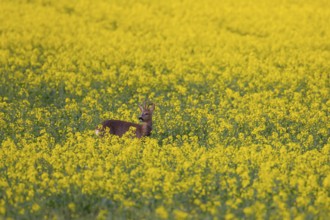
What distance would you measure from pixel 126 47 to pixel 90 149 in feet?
40.4

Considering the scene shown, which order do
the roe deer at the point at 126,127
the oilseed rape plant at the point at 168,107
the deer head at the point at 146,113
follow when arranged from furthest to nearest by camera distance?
1. the roe deer at the point at 126,127
2. the deer head at the point at 146,113
3. the oilseed rape plant at the point at 168,107

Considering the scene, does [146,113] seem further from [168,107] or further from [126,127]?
[168,107]

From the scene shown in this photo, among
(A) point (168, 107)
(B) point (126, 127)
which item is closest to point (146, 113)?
(B) point (126, 127)

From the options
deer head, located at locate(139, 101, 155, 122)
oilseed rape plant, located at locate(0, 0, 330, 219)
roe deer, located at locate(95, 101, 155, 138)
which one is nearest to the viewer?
oilseed rape plant, located at locate(0, 0, 330, 219)

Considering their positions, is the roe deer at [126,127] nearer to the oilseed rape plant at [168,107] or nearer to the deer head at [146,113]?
the deer head at [146,113]

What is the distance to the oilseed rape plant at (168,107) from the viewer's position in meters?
9.70

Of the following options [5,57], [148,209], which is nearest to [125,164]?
[148,209]

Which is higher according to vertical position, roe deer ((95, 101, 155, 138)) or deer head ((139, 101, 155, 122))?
deer head ((139, 101, 155, 122))

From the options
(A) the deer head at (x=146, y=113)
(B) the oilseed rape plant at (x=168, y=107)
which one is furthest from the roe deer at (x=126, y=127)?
(B) the oilseed rape plant at (x=168, y=107)

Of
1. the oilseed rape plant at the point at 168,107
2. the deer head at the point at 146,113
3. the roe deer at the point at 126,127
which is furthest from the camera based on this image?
the roe deer at the point at 126,127

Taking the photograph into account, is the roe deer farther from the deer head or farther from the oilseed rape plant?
the oilseed rape plant

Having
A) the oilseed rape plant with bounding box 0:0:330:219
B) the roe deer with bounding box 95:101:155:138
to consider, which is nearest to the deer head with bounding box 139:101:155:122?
the roe deer with bounding box 95:101:155:138

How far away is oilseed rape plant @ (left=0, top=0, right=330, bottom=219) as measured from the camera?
9703 mm

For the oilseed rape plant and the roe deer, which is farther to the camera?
the roe deer
